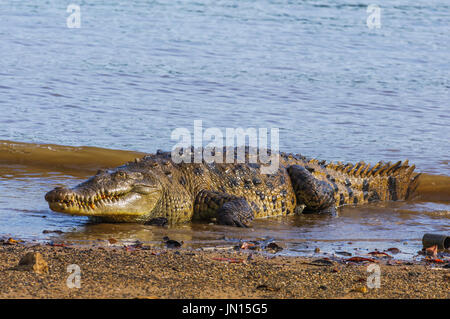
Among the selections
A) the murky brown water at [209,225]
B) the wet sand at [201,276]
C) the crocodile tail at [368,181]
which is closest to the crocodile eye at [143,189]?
the murky brown water at [209,225]

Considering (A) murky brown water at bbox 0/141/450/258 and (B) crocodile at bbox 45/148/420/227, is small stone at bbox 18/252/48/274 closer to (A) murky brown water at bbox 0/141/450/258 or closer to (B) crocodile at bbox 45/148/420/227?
(A) murky brown water at bbox 0/141/450/258

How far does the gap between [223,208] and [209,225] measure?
24 centimetres

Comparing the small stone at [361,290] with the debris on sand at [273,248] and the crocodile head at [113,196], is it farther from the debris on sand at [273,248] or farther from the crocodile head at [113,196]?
the crocodile head at [113,196]

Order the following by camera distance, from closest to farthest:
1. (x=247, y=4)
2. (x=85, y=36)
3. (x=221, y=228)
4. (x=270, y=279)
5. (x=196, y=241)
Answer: (x=270, y=279) < (x=196, y=241) < (x=221, y=228) < (x=85, y=36) < (x=247, y=4)

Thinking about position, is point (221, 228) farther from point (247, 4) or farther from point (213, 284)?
point (247, 4)

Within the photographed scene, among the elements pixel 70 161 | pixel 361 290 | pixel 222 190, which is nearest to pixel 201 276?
pixel 361 290

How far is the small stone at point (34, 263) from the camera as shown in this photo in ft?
17.3

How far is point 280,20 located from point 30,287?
22828 mm

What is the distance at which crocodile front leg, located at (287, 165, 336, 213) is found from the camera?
8.79 meters

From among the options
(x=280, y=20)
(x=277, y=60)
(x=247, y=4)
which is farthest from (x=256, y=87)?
(x=247, y=4)

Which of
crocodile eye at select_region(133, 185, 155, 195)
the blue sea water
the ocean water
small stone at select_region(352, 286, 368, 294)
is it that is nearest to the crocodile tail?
the ocean water

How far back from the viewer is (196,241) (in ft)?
22.6

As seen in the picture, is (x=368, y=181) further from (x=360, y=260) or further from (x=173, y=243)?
(x=173, y=243)

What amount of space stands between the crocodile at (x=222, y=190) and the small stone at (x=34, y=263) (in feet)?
5.22
